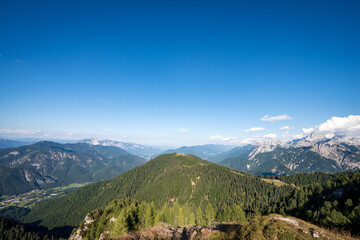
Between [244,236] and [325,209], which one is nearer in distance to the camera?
[244,236]

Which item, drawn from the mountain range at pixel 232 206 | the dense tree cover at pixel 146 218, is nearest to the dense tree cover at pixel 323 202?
the mountain range at pixel 232 206

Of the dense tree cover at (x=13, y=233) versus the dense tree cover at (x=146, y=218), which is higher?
the dense tree cover at (x=146, y=218)

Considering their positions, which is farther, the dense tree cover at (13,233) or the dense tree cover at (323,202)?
the dense tree cover at (13,233)

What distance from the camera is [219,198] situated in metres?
164

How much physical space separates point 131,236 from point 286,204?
4661 inches

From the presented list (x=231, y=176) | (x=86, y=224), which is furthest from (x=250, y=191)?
(x=86, y=224)

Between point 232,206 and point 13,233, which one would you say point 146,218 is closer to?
point 232,206

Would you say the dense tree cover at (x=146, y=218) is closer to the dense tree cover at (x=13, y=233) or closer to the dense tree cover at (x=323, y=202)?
the dense tree cover at (x=323, y=202)

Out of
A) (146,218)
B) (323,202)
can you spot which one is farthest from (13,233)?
(323,202)

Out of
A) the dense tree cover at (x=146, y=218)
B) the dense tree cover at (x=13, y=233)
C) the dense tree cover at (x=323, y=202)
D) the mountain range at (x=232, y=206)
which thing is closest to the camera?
the mountain range at (x=232, y=206)

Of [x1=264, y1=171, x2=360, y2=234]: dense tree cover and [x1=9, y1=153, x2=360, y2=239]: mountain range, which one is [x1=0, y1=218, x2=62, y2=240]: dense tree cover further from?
[x1=264, y1=171, x2=360, y2=234]: dense tree cover

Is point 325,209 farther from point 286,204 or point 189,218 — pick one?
point 189,218

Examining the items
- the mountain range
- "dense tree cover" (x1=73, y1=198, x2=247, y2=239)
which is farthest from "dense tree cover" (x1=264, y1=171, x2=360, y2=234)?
"dense tree cover" (x1=73, y1=198, x2=247, y2=239)

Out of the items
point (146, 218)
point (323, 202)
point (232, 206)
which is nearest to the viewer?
Result: point (146, 218)
